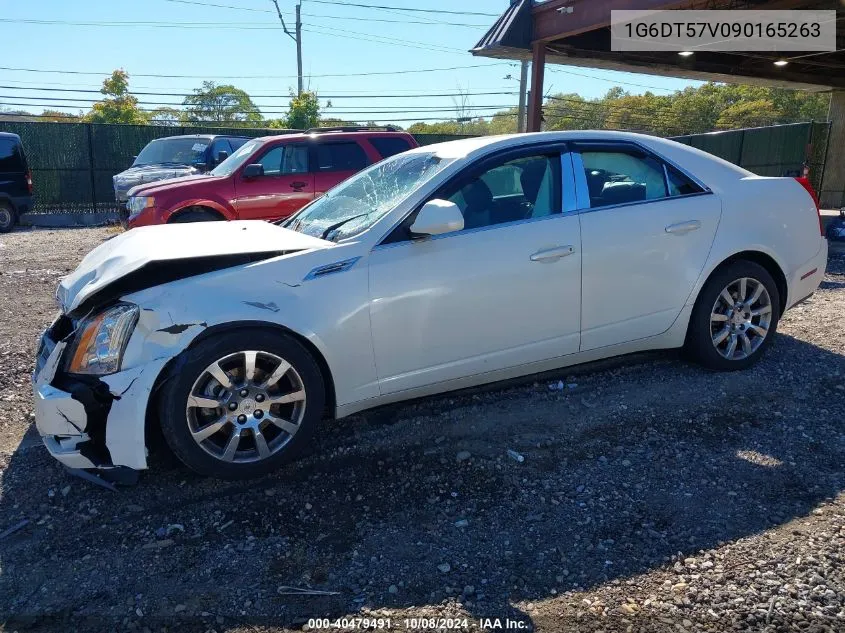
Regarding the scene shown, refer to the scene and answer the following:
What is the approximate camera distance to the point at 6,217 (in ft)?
47.6

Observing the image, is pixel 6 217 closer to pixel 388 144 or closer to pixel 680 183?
pixel 388 144

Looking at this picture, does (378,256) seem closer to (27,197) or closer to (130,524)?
(130,524)

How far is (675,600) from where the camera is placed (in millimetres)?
2516

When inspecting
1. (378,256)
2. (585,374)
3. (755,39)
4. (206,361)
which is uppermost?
(755,39)

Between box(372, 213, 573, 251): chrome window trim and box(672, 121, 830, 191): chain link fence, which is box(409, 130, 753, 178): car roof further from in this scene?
box(672, 121, 830, 191): chain link fence

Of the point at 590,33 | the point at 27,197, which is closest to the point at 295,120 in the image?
the point at 27,197

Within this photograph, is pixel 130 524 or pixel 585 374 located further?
pixel 585 374

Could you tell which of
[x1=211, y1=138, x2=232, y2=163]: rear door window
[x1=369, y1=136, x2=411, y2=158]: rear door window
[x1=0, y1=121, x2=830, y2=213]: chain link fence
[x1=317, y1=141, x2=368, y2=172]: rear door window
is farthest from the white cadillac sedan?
[x1=0, y1=121, x2=830, y2=213]: chain link fence

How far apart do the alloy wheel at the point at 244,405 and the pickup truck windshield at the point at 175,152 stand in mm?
11710

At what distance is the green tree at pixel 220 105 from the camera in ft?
215

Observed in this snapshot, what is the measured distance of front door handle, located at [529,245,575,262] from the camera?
12.9ft

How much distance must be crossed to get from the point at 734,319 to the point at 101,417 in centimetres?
400

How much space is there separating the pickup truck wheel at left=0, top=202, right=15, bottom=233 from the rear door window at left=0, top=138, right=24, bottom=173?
76 centimetres

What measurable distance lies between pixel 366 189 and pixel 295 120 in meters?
29.4
